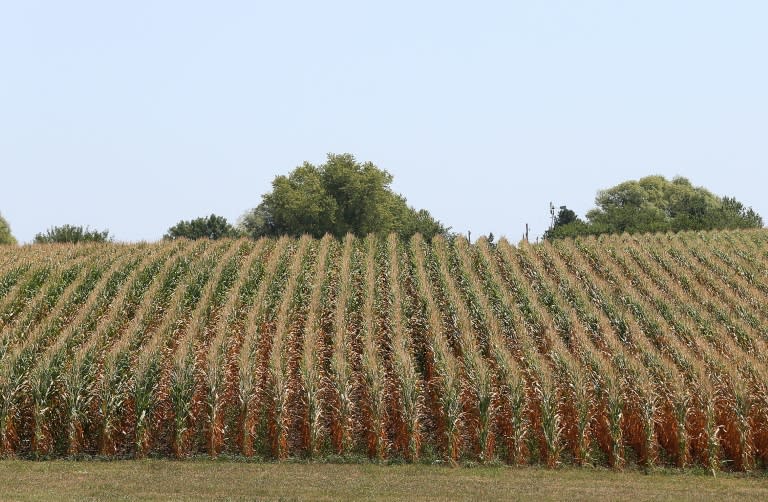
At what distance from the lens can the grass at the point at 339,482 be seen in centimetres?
1697

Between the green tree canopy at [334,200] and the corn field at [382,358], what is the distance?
50336 millimetres

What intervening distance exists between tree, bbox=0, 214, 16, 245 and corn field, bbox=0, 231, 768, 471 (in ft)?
220

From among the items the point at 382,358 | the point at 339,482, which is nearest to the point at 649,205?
the point at 382,358

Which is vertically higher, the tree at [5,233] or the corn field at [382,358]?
the tree at [5,233]

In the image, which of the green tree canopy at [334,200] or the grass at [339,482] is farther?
the green tree canopy at [334,200]

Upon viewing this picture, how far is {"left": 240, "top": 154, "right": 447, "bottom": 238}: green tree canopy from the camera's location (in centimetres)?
8900

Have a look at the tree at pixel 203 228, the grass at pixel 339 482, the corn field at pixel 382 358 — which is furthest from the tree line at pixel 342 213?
the grass at pixel 339 482

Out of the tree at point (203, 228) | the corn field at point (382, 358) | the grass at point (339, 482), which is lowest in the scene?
the grass at point (339, 482)

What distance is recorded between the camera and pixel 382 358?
85.9ft

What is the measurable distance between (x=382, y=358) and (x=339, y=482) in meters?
8.39

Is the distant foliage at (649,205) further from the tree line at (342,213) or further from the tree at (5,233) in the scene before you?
the tree at (5,233)

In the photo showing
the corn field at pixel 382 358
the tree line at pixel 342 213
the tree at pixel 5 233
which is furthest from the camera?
the tree at pixel 5 233

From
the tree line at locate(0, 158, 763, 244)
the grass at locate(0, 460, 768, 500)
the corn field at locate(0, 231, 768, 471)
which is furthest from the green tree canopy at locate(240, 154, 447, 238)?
the grass at locate(0, 460, 768, 500)

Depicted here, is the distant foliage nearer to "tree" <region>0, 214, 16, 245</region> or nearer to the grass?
"tree" <region>0, 214, 16, 245</region>
